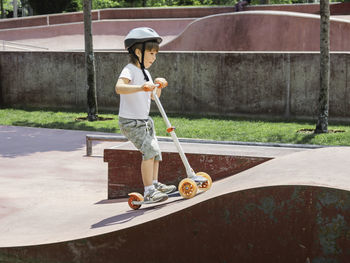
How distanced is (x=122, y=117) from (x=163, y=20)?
945 inches

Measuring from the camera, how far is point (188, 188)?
16.8 ft

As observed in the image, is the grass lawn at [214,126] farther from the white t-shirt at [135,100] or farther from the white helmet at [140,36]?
the white helmet at [140,36]

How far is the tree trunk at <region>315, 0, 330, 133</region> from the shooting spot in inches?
443

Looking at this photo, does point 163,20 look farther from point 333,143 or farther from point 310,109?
point 333,143

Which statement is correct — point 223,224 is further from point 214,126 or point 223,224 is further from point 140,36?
point 214,126

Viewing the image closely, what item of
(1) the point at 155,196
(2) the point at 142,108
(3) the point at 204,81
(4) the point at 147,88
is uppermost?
(4) the point at 147,88

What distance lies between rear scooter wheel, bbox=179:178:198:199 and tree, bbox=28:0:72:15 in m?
34.7

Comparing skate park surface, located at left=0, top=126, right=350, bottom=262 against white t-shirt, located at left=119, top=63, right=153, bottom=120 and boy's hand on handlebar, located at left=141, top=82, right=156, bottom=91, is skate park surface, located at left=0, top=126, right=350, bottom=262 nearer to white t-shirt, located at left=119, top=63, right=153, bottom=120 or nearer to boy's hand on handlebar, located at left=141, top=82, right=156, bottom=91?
white t-shirt, located at left=119, top=63, right=153, bottom=120

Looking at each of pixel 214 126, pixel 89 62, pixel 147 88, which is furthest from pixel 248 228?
pixel 89 62

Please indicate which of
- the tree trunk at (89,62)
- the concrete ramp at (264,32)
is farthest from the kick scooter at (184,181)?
the concrete ramp at (264,32)

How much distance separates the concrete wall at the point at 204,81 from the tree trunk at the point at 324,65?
1.82 metres

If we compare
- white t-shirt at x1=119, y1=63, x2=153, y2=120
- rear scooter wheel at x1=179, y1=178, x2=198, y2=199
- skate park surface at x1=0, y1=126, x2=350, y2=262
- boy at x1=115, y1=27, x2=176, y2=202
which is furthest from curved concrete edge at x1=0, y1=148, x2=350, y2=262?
white t-shirt at x1=119, y1=63, x2=153, y2=120

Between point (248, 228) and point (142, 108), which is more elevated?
point (142, 108)

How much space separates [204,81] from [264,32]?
4.16m
